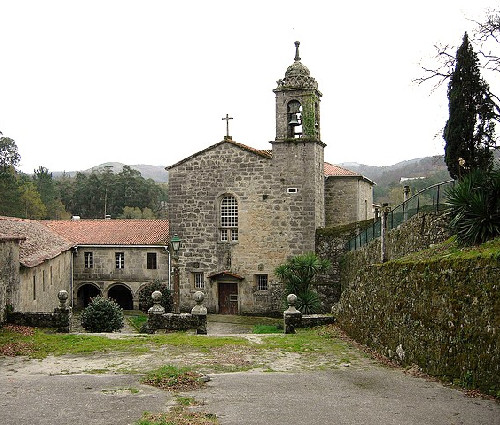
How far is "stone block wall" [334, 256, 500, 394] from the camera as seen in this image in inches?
311

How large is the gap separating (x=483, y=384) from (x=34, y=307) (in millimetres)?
17936

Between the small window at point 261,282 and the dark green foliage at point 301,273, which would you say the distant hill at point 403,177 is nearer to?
the dark green foliage at point 301,273

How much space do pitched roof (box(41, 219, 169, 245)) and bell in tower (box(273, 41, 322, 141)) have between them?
9.55 metres

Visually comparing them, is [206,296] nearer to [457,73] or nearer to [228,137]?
[228,137]

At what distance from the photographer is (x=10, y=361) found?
480 inches

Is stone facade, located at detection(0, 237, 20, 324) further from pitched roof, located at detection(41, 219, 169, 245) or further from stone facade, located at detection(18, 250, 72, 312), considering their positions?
pitched roof, located at detection(41, 219, 169, 245)

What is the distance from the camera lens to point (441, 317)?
9172 mm

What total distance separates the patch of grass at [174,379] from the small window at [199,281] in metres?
20.4

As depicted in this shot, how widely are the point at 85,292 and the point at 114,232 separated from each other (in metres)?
3.94

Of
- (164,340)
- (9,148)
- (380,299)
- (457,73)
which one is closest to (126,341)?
(164,340)

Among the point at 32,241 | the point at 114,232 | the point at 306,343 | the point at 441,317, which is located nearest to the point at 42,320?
the point at 306,343

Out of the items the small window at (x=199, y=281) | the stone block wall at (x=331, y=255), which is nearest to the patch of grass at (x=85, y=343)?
the stone block wall at (x=331, y=255)

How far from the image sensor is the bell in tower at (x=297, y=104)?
2945 centimetres

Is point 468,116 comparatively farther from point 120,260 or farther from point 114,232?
point 114,232
